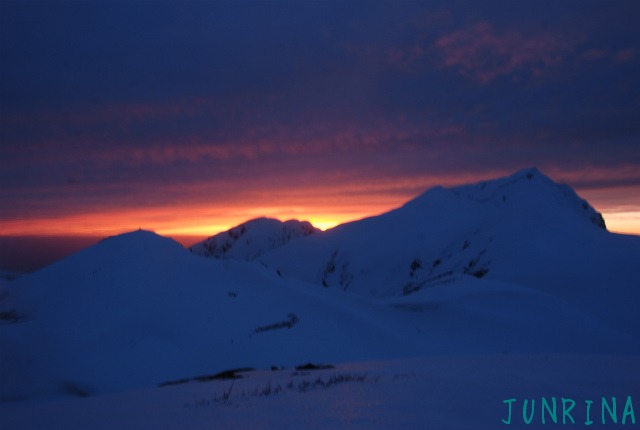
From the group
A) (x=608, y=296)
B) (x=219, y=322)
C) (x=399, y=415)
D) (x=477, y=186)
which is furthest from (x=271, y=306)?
(x=477, y=186)

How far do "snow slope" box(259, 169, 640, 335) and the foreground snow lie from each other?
24.4m

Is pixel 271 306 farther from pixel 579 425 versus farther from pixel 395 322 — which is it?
pixel 579 425

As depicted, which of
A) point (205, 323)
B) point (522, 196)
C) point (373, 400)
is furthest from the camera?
point (522, 196)

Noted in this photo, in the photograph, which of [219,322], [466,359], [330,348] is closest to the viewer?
[466,359]

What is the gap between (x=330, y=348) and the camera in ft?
65.9

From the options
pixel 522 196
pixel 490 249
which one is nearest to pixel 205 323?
pixel 490 249

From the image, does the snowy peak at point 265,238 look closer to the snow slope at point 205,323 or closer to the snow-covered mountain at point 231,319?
the snow-covered mountain at point 231,319

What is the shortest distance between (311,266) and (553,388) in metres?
68.2

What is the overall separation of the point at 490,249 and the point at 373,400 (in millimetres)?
45709

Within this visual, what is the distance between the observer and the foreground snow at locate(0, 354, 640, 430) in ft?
23.4

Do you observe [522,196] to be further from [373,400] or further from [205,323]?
[373,400]

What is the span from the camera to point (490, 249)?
51.4 meters

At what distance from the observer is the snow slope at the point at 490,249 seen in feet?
125

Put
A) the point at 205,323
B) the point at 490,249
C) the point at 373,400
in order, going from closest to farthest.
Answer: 1. the point at 373,400
2. the point at 205,323
3. the point at 490,249
